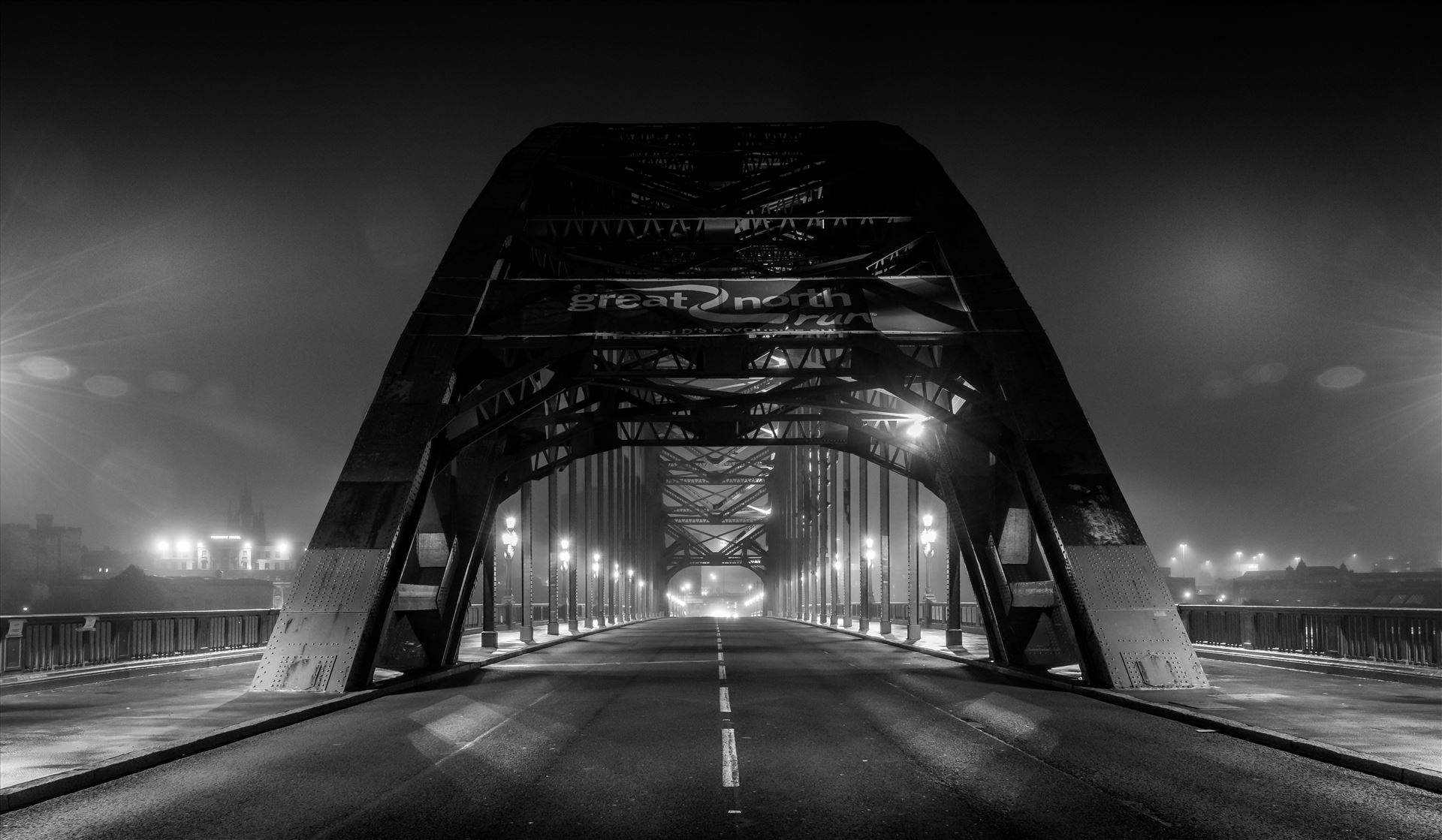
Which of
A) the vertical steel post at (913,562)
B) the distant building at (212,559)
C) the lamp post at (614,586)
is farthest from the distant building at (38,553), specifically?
the vertical steel post at (913,562)

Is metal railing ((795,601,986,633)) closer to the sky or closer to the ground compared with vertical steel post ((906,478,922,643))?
closer to the ground

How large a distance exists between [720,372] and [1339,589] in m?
95.9

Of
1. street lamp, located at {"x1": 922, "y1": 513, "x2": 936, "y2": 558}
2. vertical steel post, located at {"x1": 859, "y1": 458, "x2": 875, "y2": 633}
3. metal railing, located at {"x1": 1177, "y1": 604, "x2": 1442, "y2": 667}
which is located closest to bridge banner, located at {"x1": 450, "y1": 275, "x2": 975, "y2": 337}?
metal railing, located at {"x1": 1177, "y1": 604, "x2": 1442, "y2": 667}

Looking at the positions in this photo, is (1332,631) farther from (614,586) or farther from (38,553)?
(38,553)

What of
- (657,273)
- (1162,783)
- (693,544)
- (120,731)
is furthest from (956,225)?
(693,544)

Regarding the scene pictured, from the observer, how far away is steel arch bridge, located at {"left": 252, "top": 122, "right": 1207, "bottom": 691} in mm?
15477

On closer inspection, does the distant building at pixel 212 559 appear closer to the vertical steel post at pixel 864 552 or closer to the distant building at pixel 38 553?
the distant building at pixel 38 553

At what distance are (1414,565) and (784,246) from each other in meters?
202

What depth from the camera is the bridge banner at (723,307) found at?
59.5ft

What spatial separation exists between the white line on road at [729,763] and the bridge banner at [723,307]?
27.5ft

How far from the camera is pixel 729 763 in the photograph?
971cm

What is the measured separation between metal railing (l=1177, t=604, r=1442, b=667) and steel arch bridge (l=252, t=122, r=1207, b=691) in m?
6.17

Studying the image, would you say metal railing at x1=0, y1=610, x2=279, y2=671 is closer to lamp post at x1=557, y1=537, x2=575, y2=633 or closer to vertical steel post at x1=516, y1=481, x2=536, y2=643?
vertical steel post at x1=516, y1=481, x2=536, y2=643

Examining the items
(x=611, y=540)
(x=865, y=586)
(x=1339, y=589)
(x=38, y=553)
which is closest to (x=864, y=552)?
(x=865, y=586)
